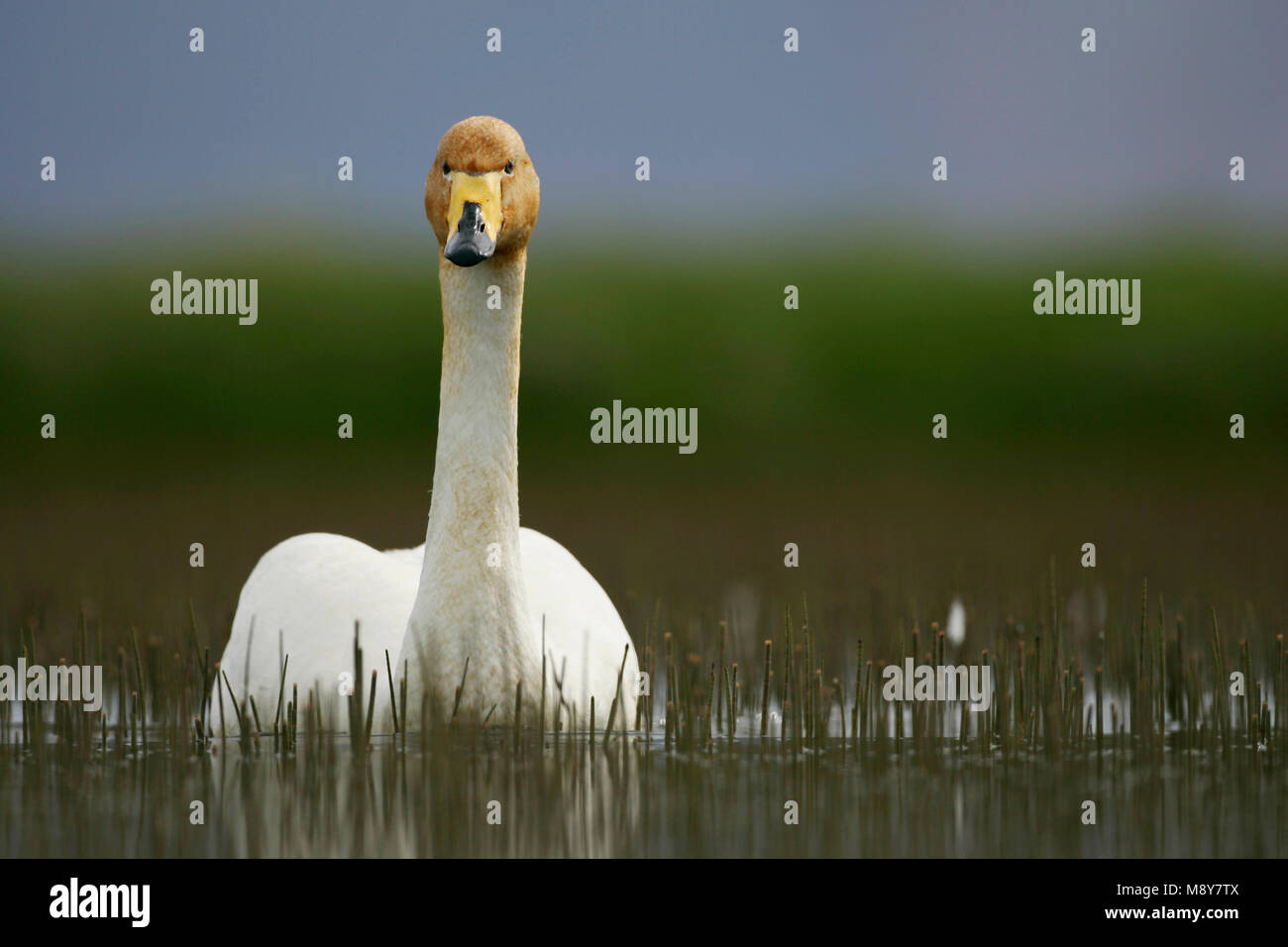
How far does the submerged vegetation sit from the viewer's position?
5418 millimetres

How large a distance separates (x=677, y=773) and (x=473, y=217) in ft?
7.68

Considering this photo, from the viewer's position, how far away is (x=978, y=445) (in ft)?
63.5

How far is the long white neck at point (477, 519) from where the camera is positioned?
682 cm

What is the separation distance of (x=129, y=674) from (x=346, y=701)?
175 cm

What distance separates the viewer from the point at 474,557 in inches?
273

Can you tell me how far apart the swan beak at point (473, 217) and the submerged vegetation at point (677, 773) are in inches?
66.4

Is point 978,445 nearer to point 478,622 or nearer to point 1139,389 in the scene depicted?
point 1139,389

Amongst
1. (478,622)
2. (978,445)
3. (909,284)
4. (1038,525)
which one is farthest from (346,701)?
(909,284)
